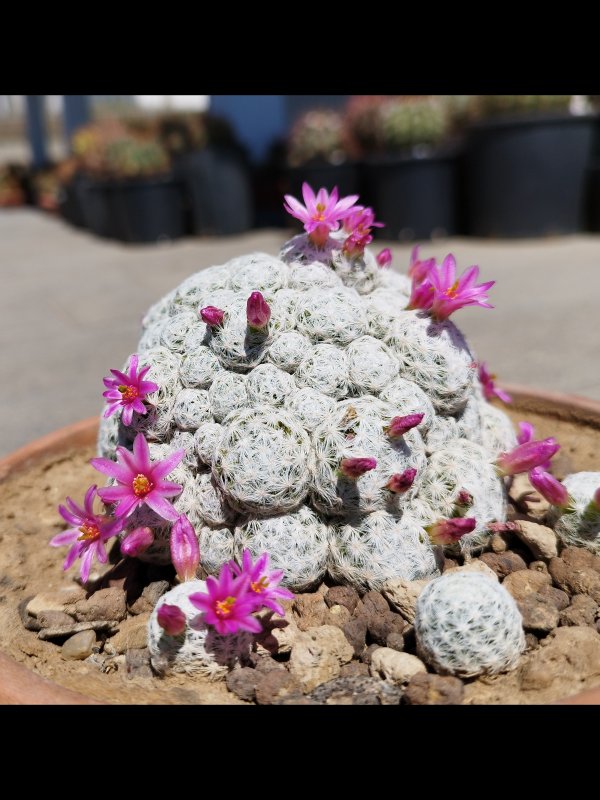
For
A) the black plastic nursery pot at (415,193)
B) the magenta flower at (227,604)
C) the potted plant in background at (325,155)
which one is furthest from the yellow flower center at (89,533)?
the potted plant in background at (325,155)

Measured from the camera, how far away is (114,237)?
11508 millimetres

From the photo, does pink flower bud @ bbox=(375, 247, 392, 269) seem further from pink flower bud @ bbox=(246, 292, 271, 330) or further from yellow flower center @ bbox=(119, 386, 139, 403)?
yellow flower center @ bbox=(119, 386, 139, 403)

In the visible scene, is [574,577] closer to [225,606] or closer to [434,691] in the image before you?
[434,691]

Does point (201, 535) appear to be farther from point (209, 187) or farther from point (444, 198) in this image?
point (209, 187)

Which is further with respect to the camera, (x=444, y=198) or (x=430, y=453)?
(x=444, y=198)

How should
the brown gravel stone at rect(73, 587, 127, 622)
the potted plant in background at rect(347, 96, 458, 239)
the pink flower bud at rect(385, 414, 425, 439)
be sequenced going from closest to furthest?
the pink flower bud at rect(385, 414, 425, 439)
the brown gravel stone at rect(73, 587, 127, 622)
the potted plant in background at rect(347, 96, 458, 239)

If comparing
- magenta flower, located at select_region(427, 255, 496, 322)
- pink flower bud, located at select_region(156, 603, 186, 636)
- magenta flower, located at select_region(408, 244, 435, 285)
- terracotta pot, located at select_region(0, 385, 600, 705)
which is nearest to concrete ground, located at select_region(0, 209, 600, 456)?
terracotta pot, located at select_region(0, 385, 600, 705)

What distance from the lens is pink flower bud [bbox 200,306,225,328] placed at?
216 cm

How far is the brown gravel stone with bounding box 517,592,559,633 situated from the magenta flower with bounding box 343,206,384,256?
113cm

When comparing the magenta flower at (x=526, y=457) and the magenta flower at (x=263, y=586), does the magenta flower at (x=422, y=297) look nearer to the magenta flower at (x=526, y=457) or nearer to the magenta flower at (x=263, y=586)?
the magenta flower at (x=526, y=457)

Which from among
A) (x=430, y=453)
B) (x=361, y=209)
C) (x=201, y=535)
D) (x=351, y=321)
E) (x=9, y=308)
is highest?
(x=361, y=209)

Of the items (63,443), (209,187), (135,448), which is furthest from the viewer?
(209,187)

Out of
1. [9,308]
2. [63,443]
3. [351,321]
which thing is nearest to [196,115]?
[9,308]

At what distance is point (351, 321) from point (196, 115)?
970 cm
